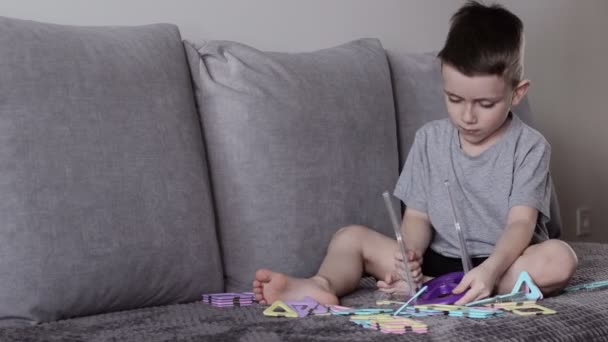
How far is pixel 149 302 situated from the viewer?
1408mm

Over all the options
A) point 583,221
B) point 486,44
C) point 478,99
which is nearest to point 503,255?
point 478,99

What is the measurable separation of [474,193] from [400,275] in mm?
244

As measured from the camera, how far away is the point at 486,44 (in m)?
1.54

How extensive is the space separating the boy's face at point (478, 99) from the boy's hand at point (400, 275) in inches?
10.6

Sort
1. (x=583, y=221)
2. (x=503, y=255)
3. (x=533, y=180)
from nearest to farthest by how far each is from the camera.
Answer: (x=503, y=255)
(x=533, y=180)
(x=583, y=221)

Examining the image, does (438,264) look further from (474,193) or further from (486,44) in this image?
(486,44)

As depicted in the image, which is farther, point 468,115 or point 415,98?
point 415,98

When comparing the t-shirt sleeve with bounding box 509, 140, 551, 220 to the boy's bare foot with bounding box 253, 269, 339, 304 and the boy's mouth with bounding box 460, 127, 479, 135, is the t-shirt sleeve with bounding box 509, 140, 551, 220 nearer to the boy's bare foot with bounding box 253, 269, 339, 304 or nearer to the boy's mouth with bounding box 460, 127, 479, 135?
the boy's mouth with bounding box 460, 127, 479, 135

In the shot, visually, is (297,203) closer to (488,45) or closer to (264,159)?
(264,159)

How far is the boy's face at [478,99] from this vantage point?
1510 millimetres

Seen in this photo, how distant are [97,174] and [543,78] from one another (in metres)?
1.72

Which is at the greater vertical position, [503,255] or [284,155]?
[284,155]

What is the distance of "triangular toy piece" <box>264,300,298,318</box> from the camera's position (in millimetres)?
1273

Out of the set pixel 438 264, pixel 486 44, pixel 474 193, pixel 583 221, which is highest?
pixel 486 44
